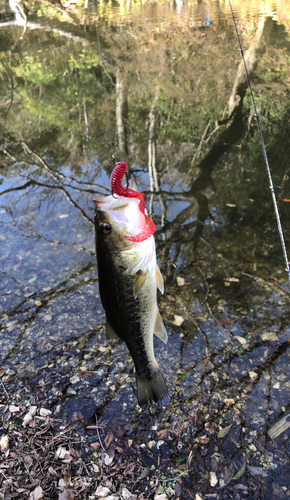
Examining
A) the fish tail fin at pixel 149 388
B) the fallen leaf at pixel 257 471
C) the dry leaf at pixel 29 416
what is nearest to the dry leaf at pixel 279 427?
the fallen leaf at pixel 257 471

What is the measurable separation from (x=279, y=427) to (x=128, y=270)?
2.10 meters

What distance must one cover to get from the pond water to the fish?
4.14 feet

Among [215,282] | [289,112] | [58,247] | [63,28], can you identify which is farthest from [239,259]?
[63,28]

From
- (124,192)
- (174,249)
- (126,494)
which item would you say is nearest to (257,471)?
(126,494)

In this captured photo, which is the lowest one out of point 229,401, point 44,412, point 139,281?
point 44,412

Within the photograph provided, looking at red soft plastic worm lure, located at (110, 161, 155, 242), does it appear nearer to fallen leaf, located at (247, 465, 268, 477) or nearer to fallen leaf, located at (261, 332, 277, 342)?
fallen leaf, located at (247, 465, 268, 477)

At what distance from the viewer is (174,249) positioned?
507 cm

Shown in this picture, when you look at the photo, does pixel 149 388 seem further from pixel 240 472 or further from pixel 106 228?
pixel 106 228

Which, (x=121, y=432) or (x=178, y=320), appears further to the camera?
(x=178, y=320)

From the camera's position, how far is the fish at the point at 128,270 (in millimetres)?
1956

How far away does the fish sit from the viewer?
6.42ft

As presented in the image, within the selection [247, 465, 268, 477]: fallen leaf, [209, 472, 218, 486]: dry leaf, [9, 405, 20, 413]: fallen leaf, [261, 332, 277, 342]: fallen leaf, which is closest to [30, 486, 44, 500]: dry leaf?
[9, 405, 20, 413]: fallen leaf

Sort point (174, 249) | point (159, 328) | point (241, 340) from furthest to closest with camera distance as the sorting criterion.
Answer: point (174, 249) → point (241, 340) → point (159, 328)

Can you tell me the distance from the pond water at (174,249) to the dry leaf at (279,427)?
26mm
